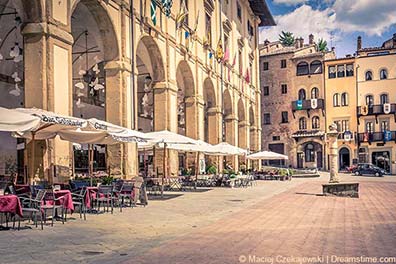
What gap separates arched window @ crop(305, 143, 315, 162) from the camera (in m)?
56.8

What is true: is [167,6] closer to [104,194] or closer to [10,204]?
[104,194]

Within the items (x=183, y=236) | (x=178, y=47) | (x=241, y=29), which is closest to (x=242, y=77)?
(x=241, y=29)

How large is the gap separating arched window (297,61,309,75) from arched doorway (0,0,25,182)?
129 feet

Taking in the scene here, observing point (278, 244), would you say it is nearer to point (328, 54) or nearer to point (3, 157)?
point (3, 157)

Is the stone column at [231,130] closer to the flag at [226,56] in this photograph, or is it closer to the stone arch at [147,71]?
the flag at [226,56]

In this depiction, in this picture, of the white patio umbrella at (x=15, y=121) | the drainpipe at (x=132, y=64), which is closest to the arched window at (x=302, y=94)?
the drainpipe at (x=132, y=64)

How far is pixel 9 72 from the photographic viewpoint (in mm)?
24266

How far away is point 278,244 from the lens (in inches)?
321

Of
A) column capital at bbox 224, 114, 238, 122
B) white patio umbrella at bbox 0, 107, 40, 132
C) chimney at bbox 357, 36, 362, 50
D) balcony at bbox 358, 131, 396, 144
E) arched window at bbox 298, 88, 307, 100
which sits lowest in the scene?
white patio umbrella at bbox 0, 107, 40, 132

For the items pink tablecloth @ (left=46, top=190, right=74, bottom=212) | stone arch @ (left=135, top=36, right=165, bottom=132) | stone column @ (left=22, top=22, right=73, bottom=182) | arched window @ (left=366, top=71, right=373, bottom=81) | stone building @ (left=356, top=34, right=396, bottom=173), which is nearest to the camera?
pink tablecloth @ (left=46, top=190, right=74, bottom=212)

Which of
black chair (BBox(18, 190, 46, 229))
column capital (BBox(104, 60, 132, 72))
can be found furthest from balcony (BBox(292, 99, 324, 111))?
black chair (BBox(18, 190, 46, 229))

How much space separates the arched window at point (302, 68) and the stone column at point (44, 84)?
151 feet

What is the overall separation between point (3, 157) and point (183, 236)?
1543 cm

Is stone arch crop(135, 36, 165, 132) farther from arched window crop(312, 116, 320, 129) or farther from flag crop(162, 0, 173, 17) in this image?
arched window crop(312, 116, 320, 129)
